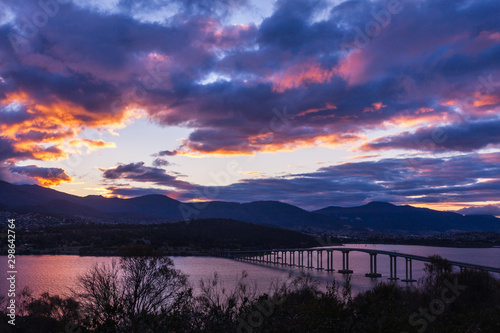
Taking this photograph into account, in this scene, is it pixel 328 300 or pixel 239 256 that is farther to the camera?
pixel 239 256

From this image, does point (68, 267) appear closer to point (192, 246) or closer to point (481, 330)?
point (192, 246)

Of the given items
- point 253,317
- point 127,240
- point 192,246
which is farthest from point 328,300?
point 192,246

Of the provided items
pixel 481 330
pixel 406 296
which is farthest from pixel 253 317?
pixel 406 296

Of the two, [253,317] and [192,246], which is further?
[192,246]

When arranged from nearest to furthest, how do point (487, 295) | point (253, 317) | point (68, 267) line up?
point (253, 317) < point (487, 295) < point (68, 267)

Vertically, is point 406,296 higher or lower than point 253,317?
lower

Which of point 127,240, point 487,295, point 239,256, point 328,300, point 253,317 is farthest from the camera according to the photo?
point 239,256

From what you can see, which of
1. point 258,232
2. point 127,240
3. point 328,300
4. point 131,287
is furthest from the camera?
point 258,232

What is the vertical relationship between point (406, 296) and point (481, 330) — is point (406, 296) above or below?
below

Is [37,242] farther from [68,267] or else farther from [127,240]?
[68,267]
